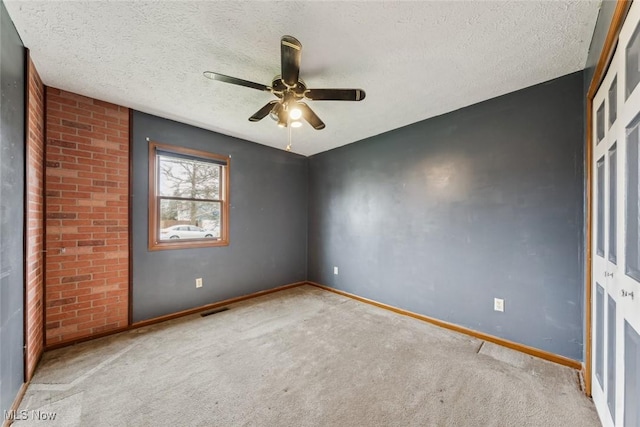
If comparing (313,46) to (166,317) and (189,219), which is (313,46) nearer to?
(189,219)

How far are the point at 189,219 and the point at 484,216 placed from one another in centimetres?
346

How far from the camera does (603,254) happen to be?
148 centimetres

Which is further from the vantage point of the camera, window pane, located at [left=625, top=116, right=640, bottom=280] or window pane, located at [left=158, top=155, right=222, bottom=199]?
window pane, located at [left=158, top=155, right=222, bottom=199]

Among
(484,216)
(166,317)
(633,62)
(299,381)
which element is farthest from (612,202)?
(166,317)

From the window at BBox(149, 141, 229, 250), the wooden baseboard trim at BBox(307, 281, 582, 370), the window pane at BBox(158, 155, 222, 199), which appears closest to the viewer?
the wooden baseboard trim at BBox(307, 281, 582, 370)

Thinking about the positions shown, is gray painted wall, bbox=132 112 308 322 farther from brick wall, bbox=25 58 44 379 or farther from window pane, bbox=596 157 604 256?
window pane, bbox=596 157 604 256

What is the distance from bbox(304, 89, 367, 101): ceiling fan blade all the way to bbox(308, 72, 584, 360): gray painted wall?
155 centimetres

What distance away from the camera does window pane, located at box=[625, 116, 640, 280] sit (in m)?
1.02

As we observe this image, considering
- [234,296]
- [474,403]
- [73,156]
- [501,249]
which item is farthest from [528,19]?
[234,296]

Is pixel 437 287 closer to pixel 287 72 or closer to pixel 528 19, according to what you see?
pixel 528 19

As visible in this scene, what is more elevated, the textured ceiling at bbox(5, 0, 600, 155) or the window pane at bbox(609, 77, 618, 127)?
the textured ceiling at bbox(5, 0, 600, 155)
